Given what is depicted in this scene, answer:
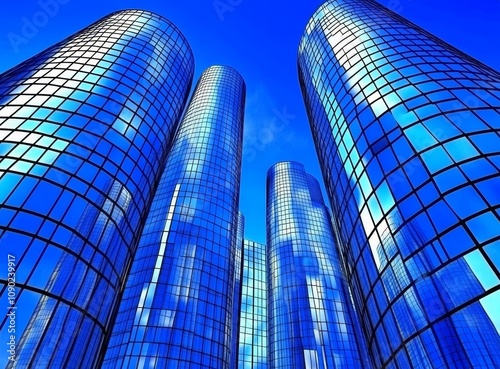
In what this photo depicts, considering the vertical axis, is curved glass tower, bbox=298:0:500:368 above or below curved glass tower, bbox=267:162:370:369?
below

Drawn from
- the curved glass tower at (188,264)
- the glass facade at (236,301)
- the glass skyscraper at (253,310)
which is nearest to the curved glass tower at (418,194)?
the curved glass tower at (188,264)

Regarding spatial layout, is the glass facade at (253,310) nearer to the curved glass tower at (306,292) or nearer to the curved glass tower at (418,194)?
the curved glass tower at (306,292)

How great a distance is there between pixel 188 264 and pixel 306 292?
33.8 metres

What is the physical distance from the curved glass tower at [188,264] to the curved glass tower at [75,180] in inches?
889

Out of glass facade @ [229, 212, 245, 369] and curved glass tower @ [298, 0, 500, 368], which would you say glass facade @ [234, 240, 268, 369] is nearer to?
glass facade @ [229, 212, 245, 369]

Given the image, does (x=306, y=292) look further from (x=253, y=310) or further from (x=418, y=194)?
(x=418, y=194)

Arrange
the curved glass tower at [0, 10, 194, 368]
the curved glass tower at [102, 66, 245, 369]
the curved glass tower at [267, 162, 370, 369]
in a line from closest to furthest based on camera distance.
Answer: the curved glass tower at [0, 10, 194, 368]
the curved glass tower at [102, 66, 245, 369]
the curved glass tower at [267, 162, 370, 369]

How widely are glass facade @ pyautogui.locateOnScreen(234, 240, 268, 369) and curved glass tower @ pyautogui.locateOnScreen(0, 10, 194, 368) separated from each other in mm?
59602

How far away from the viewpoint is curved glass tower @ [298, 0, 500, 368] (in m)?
20.2

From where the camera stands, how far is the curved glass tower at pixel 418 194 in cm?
2023

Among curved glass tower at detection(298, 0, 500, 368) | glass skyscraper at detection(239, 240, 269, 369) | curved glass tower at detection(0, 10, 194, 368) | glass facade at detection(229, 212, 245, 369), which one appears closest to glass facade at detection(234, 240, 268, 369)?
glass skyscraper at detection(239, 240, 269, 369)

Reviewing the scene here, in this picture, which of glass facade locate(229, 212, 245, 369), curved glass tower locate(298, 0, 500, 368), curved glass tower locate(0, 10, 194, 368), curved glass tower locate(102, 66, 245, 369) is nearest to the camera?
curved glass tower locate(298, 0, 500, 368)

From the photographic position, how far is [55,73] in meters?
40.8

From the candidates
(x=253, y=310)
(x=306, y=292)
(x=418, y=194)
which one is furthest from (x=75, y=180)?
(x=253, y=310)
